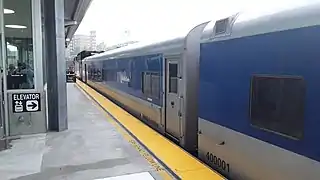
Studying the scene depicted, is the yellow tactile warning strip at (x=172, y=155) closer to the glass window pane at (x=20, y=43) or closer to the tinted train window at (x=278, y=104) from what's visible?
the tinted train window at (x=278, y=104)

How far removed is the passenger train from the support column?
278 centimetres

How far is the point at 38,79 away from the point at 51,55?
0.66 m

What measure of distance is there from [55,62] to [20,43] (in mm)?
911

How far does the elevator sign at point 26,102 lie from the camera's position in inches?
284

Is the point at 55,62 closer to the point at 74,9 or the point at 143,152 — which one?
the point at 143,152

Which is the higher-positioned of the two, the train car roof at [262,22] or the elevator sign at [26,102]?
the train car roof at [262,22]

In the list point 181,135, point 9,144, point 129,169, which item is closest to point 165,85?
point 181,135

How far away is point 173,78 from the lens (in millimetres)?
6406

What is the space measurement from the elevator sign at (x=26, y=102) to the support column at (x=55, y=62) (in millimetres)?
442

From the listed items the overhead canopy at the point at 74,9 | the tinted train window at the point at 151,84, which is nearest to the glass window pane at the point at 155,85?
the tinted train window at the point at 151,84

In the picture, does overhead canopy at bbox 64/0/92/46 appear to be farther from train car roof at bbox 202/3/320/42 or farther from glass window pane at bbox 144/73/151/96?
train car roof at bbox 202/3/320/42

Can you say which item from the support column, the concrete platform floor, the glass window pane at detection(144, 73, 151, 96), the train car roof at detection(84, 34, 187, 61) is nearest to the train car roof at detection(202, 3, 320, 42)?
the train car roof at detection(84, 34, 187, 61)

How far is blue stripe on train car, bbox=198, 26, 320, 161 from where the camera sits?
284 cm

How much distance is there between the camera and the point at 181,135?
19.8 feet
